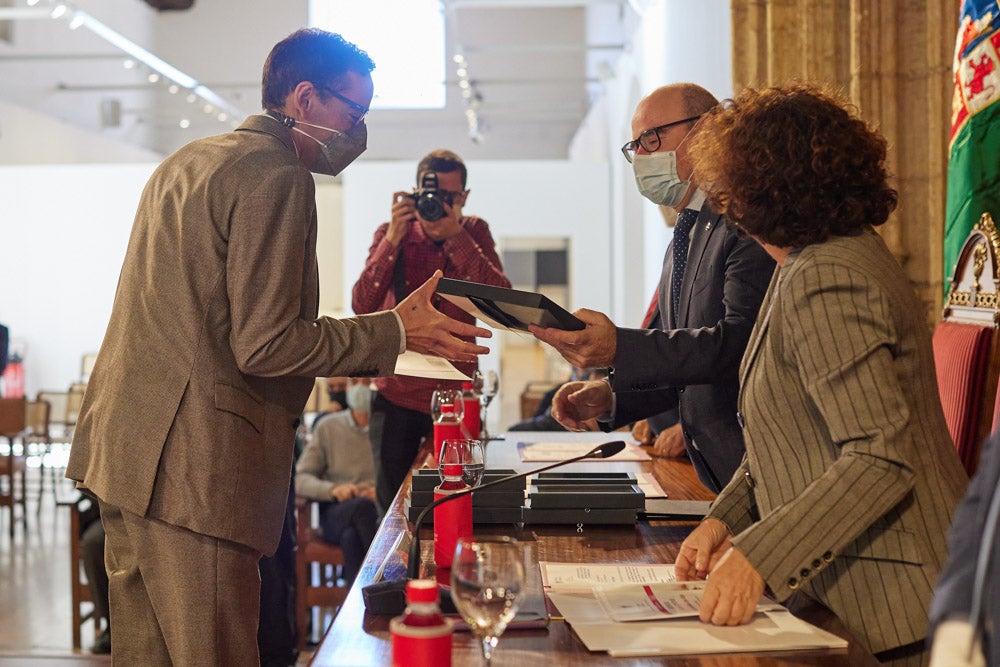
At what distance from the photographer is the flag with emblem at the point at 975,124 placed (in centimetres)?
236

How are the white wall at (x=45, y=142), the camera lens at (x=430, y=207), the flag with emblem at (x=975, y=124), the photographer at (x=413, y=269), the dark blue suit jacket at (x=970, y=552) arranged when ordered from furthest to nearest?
the white wall at (x=45, y=142) → the camera lens at (x=430, y=207) → the photographer at (x=413, y=269) → the flag with emblem at (x=975, y=124) → the dark blue suit jacket at (x=970, y=552)

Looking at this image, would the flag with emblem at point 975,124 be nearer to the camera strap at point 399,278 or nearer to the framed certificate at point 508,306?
the framed certificate at point 508,306

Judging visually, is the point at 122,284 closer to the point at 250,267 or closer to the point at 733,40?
the point at 250,267

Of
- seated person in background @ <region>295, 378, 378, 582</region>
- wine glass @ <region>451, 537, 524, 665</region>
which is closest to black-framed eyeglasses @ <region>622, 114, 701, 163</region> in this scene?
wine glass @ <region>451, 537, 524, 665</region>

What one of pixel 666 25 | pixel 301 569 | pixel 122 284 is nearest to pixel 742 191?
pixel 122 284

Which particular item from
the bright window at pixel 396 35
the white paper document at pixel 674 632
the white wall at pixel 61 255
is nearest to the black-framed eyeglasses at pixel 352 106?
the white paper document at pixel 674 632

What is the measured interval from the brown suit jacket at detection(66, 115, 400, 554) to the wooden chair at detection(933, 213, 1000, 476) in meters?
1.30

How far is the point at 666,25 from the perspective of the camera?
7188 mm

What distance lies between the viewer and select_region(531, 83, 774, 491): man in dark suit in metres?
2.04

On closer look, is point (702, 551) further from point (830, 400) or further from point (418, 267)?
point (418, 267)

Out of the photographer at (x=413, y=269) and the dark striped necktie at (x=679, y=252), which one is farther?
the photographer at (x=413, y=269)

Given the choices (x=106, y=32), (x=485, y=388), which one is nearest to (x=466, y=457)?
(x=485, y=388)

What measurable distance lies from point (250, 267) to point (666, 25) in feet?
19.1

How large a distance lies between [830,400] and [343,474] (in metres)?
3.74
